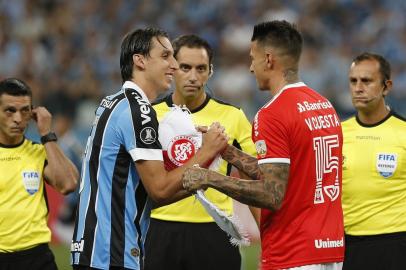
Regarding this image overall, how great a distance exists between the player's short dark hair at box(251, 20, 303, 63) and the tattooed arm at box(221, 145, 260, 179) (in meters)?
0.80

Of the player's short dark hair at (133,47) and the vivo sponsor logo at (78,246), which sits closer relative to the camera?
the vivo sponsor logo at (78,246)

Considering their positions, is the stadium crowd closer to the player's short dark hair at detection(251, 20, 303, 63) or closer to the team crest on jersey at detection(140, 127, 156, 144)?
the player's short dark hair at detection(251, 20, 303, 63)

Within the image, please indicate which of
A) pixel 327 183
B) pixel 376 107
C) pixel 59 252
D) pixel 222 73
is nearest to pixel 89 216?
pixel 327 183

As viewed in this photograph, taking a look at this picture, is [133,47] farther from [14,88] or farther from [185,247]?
[185,247]

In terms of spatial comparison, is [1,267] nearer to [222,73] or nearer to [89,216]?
[89,216]

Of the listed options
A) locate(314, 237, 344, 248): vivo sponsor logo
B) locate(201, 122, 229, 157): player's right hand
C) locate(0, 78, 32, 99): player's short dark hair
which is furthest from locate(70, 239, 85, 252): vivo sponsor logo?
locate(0, 78, 32, 99): player's short dark hair

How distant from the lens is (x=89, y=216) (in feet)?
19.2

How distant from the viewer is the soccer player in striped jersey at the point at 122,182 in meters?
5.77

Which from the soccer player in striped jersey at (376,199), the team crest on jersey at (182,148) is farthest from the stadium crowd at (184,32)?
the team crest on jersey at (182,148)

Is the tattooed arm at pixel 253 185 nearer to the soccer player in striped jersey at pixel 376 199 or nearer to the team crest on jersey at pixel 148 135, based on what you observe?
the team crest on jersey at pixel 148 135

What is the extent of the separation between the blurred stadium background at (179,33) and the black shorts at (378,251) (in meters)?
7.74

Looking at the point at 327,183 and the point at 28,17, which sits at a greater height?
the point at 28,17

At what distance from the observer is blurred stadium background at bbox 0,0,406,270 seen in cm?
1639

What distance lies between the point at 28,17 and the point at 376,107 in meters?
12.3
